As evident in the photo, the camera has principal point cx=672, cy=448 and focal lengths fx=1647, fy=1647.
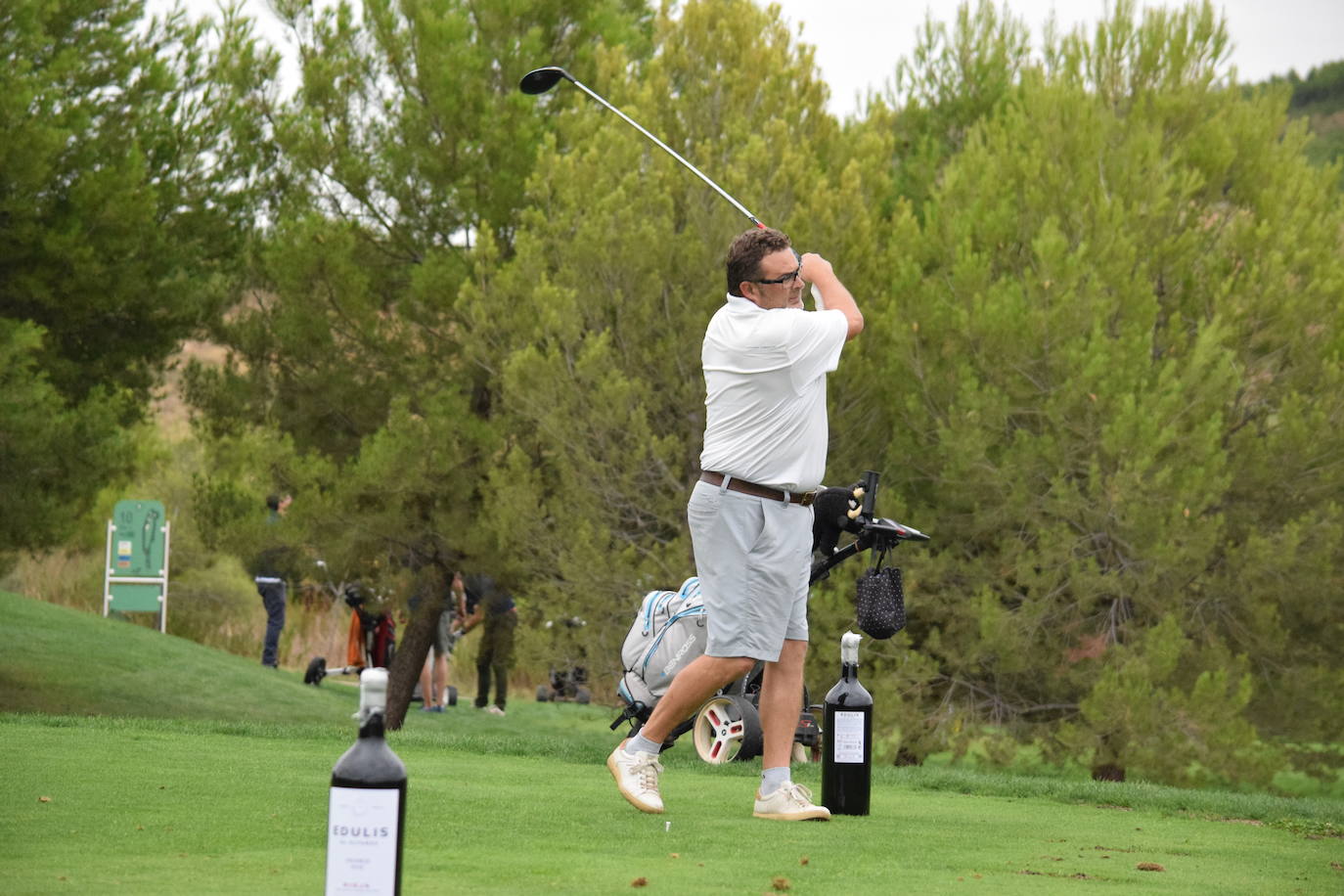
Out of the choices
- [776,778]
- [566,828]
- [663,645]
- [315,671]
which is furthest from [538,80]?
[315,671]

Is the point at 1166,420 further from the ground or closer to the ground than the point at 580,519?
further from the ground

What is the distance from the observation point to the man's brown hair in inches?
196

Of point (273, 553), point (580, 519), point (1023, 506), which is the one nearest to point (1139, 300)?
point (1023, 506)

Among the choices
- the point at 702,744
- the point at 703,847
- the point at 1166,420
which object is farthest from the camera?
the point at 1166,420

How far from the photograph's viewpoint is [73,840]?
156 inches

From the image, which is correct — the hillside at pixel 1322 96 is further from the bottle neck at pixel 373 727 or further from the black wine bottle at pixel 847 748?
the bottle neck at pixel 373 727

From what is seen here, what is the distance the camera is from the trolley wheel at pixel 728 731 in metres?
6.93

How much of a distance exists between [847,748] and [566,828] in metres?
1.06

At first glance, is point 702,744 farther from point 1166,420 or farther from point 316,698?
point 316,698

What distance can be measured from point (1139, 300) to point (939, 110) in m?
4.82

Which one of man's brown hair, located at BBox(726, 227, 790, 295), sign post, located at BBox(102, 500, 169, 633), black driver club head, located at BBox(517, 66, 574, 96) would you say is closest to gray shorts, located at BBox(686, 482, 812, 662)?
man's brown hair, located at BBox(726, 227, 790, 295)

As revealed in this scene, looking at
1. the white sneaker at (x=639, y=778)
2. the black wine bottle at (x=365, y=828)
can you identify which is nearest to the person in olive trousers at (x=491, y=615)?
the white sneaker at (x=639, y=778)

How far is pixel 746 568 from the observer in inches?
193

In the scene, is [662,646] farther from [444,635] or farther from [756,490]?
[444,635]
